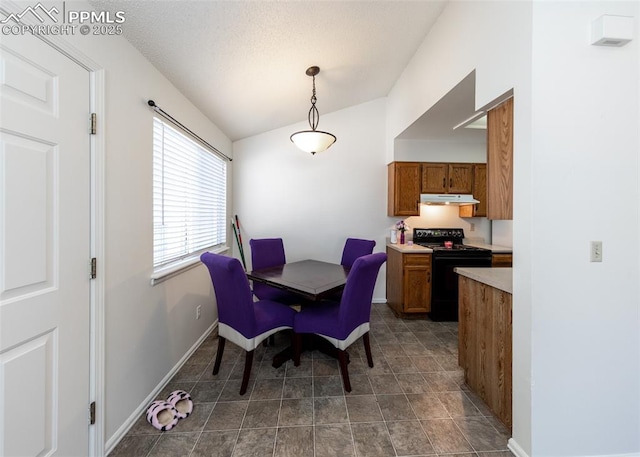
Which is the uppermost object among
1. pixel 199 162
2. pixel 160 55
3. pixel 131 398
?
pixel 160 55

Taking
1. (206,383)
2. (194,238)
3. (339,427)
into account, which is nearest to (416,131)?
(194,238)

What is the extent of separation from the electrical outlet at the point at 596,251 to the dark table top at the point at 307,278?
Result: 4.87ft

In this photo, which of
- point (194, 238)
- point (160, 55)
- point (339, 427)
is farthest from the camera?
point (194, 238)

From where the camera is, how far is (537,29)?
1.18m

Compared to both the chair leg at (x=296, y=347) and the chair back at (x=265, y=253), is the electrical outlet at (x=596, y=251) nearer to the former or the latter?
the chair leg at (x=296, y=347)

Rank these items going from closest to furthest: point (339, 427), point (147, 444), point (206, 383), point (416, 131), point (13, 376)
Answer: point (13, 376)
point (147, 444)
point (339, 427)
point (206, 383)
point (416, 131)

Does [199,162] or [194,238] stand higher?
[199,162]

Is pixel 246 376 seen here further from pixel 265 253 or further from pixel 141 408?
pixel 265 253

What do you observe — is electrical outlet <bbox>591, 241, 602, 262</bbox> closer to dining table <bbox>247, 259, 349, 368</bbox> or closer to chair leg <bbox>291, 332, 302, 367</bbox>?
dining table <bbox>247, 259, 349, 368</bbox>

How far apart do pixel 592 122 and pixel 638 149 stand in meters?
0.28

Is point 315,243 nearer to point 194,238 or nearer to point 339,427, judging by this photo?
point 194,238

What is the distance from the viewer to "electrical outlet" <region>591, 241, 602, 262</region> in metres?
1.21

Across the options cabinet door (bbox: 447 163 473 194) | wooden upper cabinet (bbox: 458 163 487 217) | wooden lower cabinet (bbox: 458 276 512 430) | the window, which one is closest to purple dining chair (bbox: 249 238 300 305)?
the window

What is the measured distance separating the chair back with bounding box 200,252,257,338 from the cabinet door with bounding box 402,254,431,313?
→ 6.71 feet
